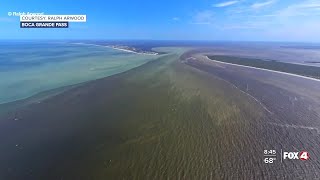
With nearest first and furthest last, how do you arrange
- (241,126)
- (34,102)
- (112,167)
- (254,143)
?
(112,167), (254,143), (241,126), (34,102)

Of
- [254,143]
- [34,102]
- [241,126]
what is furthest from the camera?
[34,102]

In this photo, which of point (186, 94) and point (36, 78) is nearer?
point (186, 94)

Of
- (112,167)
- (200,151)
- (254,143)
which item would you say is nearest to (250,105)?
(254,143)

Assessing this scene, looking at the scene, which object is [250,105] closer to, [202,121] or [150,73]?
[202,121]

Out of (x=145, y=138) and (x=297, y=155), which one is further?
(x=145, y=138)

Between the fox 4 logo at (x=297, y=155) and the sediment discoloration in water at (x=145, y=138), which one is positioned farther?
the fox 4 logo at (x=297, y=155)

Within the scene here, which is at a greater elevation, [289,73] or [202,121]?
[289,73]

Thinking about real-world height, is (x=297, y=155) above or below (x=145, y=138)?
below

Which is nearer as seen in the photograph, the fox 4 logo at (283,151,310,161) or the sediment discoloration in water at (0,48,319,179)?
the sediment discoloration in water at (0,48,319,179)
